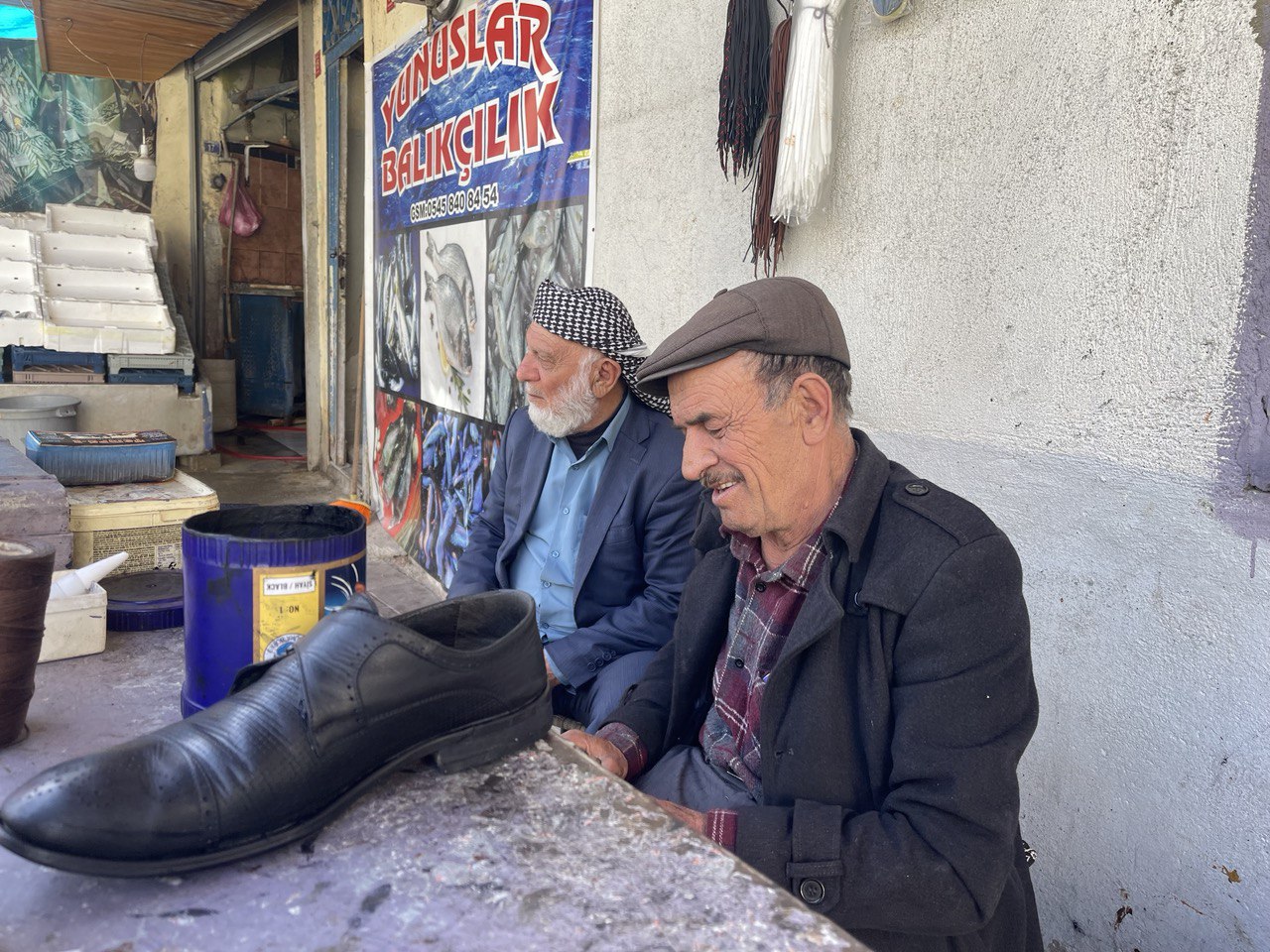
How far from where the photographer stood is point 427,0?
15.2ft

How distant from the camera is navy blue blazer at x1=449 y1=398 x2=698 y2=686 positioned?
2258mm

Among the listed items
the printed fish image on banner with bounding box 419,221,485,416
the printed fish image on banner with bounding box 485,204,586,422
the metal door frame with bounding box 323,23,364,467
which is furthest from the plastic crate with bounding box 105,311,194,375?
the printed fish image on banner with bounding box 485,204,586,422

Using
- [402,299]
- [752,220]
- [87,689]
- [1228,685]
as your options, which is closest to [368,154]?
[402,299]

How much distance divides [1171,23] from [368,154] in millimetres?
→ 5413

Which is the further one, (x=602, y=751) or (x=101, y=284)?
(x=101, y=284)

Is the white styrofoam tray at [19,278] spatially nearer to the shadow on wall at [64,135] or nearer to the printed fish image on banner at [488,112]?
the shadow on wall at [64,135]

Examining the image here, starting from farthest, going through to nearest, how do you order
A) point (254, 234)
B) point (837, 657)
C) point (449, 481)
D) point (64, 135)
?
point (254, 234) < point (64, 135) < point (449, 481) < point (837, 657)

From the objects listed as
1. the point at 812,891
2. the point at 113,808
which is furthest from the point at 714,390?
the point at 113,808

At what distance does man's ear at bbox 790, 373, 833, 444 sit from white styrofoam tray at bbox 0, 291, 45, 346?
769cm

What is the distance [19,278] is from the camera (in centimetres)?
767

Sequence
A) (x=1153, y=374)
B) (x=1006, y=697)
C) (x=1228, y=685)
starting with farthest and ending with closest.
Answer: (x=1153, y=374)
(x=1228, y=685)
(x=1006, y=697)

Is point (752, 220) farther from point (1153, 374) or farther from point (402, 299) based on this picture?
point (402, 299)

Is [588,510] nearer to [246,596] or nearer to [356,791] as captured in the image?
[246,596]

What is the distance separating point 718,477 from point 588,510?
100cm
